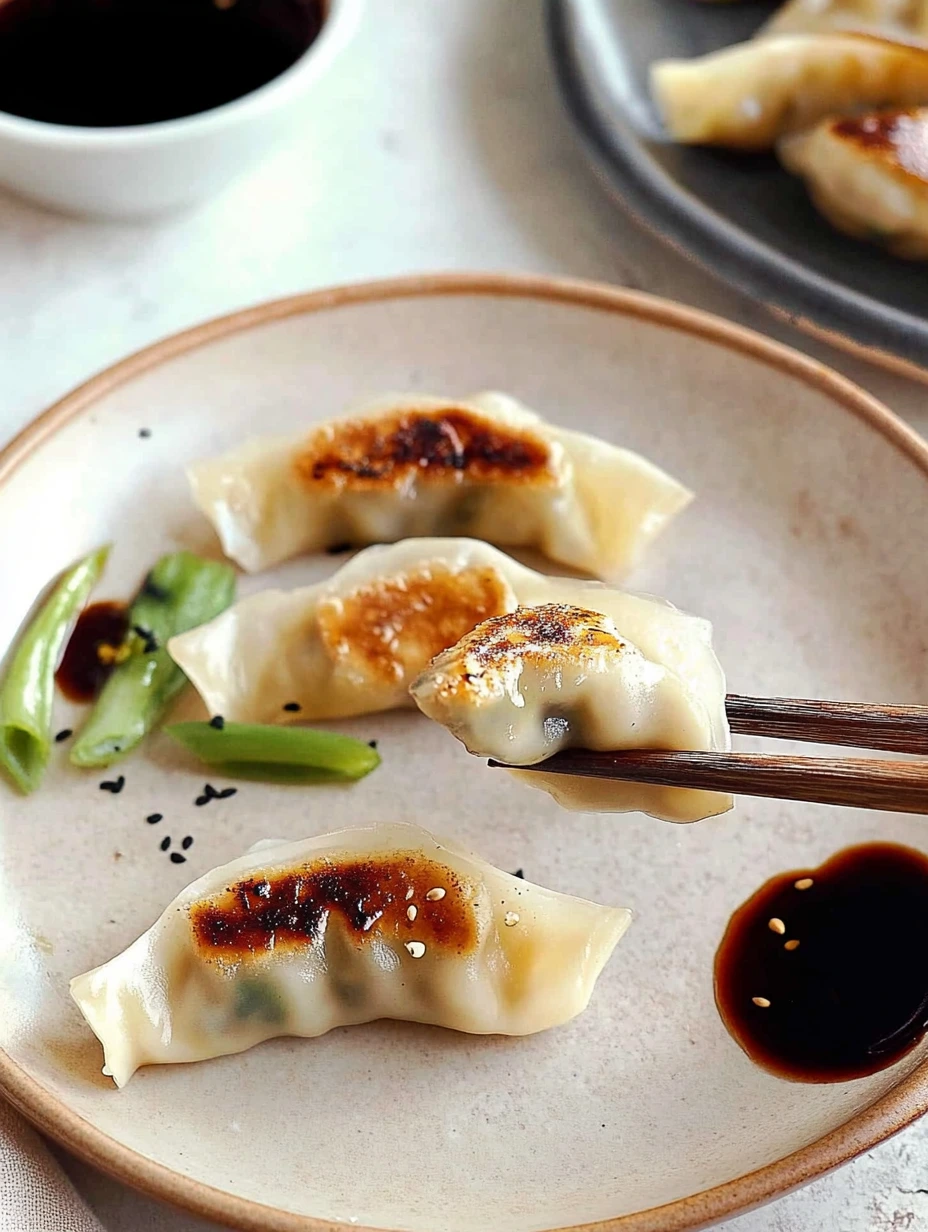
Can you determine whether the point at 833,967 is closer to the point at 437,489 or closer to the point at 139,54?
the point at 437,489

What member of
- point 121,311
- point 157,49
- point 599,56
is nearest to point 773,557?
point 599,56

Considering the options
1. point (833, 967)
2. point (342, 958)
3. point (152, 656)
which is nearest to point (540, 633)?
point (342, 958)

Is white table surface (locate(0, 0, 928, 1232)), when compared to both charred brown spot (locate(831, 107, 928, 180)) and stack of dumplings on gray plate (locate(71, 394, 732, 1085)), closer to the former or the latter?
charred brown spot (locate(831, 107, 928, 180))

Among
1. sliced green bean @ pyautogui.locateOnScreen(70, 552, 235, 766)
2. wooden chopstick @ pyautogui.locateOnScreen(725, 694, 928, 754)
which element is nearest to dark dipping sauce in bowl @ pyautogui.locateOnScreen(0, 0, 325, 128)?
sliced green bean @ pyautogui.locateOnScreen(70, 552, 235, 766)

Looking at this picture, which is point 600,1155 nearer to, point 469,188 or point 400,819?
point 400,819

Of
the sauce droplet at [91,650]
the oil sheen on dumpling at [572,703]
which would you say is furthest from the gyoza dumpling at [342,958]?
the sauce droplet at [91,650]
